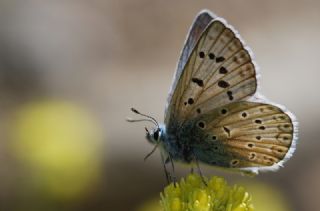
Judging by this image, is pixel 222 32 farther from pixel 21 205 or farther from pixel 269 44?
pixel 269 44

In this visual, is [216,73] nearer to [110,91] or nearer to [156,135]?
[156,135]

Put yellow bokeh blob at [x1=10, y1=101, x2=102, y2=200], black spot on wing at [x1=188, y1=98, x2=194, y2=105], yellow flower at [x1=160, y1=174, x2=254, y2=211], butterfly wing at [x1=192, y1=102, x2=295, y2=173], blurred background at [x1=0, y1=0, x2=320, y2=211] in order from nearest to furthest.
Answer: yellow flower at [x1=160, y1=174, x2=254, y2=211], butterfly wing at [x1=192, y1=102, x2=295, y2=173], black spot on wing at [x1=188, y1=98, x2=194, y2=105], yellow bokeh blob at [x1=10, y1=101, x2=102, y2=200], blurred background at [x1=0, y1=0, x2=320, y2=211]

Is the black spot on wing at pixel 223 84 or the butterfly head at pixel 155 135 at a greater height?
the black spot on wing at pixel 223 84

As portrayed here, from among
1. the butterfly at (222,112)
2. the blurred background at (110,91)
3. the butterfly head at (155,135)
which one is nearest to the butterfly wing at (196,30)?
the butterfly at (222,112)

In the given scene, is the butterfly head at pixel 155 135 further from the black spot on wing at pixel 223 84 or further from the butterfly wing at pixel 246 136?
the black spot on wing at pixel 223 84

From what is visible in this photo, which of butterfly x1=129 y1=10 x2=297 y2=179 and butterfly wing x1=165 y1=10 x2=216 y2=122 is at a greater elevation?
butterfly wing x1=165 y1=10 x2=216 y2=122

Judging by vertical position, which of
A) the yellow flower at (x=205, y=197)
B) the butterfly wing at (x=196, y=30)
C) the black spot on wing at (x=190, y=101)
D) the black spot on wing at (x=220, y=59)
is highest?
the butterfly wing at (x=196, y=30)

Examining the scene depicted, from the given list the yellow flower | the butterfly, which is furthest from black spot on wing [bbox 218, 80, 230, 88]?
the yellow flower

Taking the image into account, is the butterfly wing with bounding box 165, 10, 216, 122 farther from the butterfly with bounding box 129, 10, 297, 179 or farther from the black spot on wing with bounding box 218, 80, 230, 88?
the black spot on wing with bounding box 218, 80, 230, 88
